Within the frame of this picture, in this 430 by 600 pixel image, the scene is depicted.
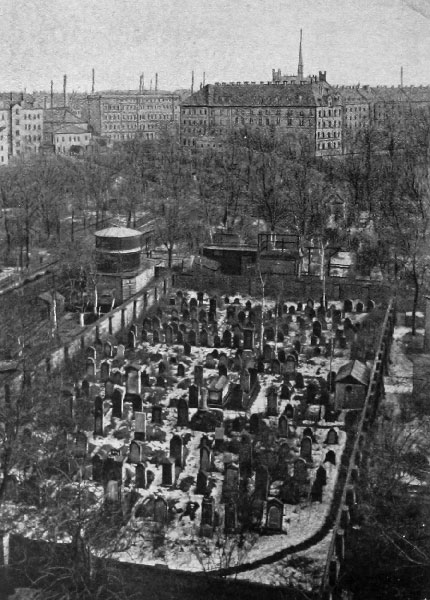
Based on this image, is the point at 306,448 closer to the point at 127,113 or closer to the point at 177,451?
the point at 177,451

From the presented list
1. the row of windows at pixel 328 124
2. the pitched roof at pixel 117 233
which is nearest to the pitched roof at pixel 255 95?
the row of windows at pixel 328 124

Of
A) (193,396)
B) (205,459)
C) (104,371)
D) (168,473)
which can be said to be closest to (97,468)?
(168,473)

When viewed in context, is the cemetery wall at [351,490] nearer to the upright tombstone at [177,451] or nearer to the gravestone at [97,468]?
the upright tombstone at [177,451]

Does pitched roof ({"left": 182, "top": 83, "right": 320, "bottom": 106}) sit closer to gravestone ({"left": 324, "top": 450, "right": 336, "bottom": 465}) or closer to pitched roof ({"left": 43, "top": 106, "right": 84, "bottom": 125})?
pitched roof ({"left": 43, "top": 106, "right": 84, "bottom": 125})

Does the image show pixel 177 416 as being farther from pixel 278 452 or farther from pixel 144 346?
pixel 144 346

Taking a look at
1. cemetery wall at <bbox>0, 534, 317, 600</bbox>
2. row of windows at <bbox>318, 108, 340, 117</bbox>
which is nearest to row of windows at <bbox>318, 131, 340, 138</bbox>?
row of windows at <bbox>318, 108, 340, 117</bbox>
